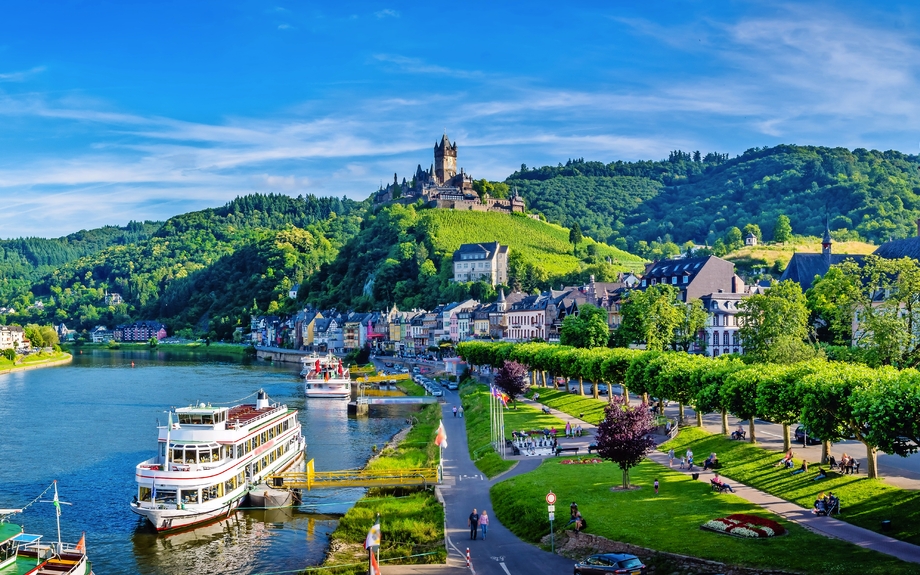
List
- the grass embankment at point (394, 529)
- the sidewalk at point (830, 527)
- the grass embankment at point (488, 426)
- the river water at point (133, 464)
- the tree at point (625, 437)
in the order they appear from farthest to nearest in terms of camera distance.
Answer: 1. the grass embankment at point (488, 426)
2. the river water at point (133, 464)
3. the tree at point (625, 437)
4. the grass embankment at point (394, 529)
5. the sidewalk at point (830, 527)

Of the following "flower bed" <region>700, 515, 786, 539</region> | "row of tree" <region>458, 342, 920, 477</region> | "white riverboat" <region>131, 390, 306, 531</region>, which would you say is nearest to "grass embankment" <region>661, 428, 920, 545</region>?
"row of tree" <region>458, 342, 920, 477</region>

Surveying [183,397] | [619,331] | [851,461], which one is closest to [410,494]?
[851,461]

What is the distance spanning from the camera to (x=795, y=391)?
39.5 meters

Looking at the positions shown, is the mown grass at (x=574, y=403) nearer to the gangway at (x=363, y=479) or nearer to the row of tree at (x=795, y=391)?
the row of tree at (x=795, y=391)

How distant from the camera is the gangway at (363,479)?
46.8m

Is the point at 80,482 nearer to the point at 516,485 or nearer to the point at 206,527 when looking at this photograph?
the point at 206,527

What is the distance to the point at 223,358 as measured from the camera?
188375mm

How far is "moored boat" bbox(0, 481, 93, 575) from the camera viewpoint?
102ft

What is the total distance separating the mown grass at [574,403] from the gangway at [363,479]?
61.3 ft

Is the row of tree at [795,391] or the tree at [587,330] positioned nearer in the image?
the row of tree at [795,391]

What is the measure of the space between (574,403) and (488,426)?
36.9 feet

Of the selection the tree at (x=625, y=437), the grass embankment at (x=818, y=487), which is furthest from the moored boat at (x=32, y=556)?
the grass embankment at (x=818, y=487)

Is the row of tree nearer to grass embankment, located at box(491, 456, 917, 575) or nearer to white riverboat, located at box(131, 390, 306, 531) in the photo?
grass embankment, located at box(491, 456, 917, 575)

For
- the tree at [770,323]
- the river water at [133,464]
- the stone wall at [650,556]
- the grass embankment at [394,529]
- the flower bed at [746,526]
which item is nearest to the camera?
the stone wall at [650,556]
